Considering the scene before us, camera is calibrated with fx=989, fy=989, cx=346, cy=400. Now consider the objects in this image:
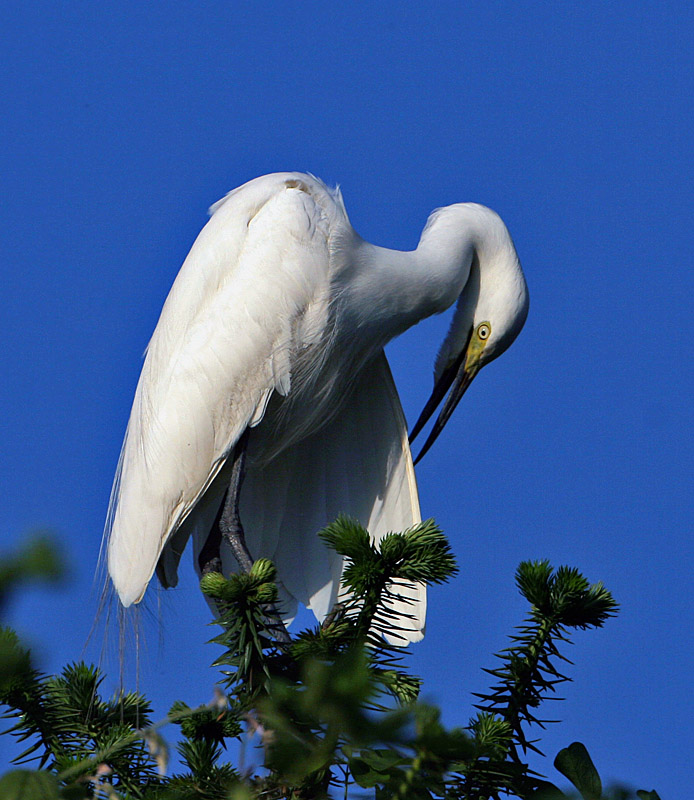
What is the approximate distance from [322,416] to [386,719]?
338 centimetres

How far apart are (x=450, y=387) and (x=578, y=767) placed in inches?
113

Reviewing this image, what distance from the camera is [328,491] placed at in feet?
14.0

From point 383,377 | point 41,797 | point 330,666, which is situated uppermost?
point 383,377

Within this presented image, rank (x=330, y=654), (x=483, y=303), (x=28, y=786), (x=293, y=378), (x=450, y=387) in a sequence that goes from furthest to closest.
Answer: (x=450, y=387), (x=483, y=303), (x=293, y=378), (x=330, y=654), (x=28, y=786)

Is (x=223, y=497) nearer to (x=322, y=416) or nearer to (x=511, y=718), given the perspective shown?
(x=322, y=416)

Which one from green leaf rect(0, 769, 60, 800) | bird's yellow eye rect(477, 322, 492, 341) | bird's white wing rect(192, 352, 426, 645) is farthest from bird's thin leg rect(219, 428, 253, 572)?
green leaf rect(0, 769, 60, 800)

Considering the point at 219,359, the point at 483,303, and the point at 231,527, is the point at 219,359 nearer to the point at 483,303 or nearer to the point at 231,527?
the point at 231,527

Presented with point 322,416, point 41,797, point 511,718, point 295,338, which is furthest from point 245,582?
point 322,416

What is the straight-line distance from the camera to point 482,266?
4.22 meters

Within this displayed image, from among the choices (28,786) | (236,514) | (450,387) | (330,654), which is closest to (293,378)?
(236,514)

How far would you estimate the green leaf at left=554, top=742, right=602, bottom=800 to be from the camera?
1.66 metres

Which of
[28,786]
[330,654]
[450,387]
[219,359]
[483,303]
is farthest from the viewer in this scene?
[450,387]

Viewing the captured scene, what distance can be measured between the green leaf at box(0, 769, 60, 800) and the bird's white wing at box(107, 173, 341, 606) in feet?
9.26

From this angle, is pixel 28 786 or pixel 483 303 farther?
pixel 483 303
